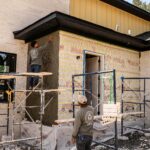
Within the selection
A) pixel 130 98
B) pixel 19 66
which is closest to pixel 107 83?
pixel 130 98

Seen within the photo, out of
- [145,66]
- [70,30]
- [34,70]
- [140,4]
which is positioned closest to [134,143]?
[34,70]

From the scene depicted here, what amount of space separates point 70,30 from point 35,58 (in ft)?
5.11

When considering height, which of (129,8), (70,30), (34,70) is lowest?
(34,70)

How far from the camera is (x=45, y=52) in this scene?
367 inches

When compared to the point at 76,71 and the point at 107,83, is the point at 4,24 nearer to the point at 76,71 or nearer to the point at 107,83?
the point at 76,71

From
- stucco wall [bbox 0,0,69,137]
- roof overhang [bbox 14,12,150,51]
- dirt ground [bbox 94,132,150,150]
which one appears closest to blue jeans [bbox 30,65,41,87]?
stucco wall [bbox 0,0,69,137]

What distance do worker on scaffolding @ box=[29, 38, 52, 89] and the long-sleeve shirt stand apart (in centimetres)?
365

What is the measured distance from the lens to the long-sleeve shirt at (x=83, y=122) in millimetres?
5730

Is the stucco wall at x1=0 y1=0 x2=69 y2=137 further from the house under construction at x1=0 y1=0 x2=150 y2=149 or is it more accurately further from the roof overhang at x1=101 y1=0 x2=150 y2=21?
the roof overhang at x1=101 y1=0 x2=150 y2=21

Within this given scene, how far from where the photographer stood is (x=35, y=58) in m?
9.11

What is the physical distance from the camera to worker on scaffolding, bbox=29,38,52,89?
9016mm

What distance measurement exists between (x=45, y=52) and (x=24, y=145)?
327 centimetres

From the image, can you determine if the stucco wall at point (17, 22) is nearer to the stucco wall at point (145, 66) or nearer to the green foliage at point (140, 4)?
the stucco wall at point (145, 66)

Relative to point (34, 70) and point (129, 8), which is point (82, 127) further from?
point (129, 8)
